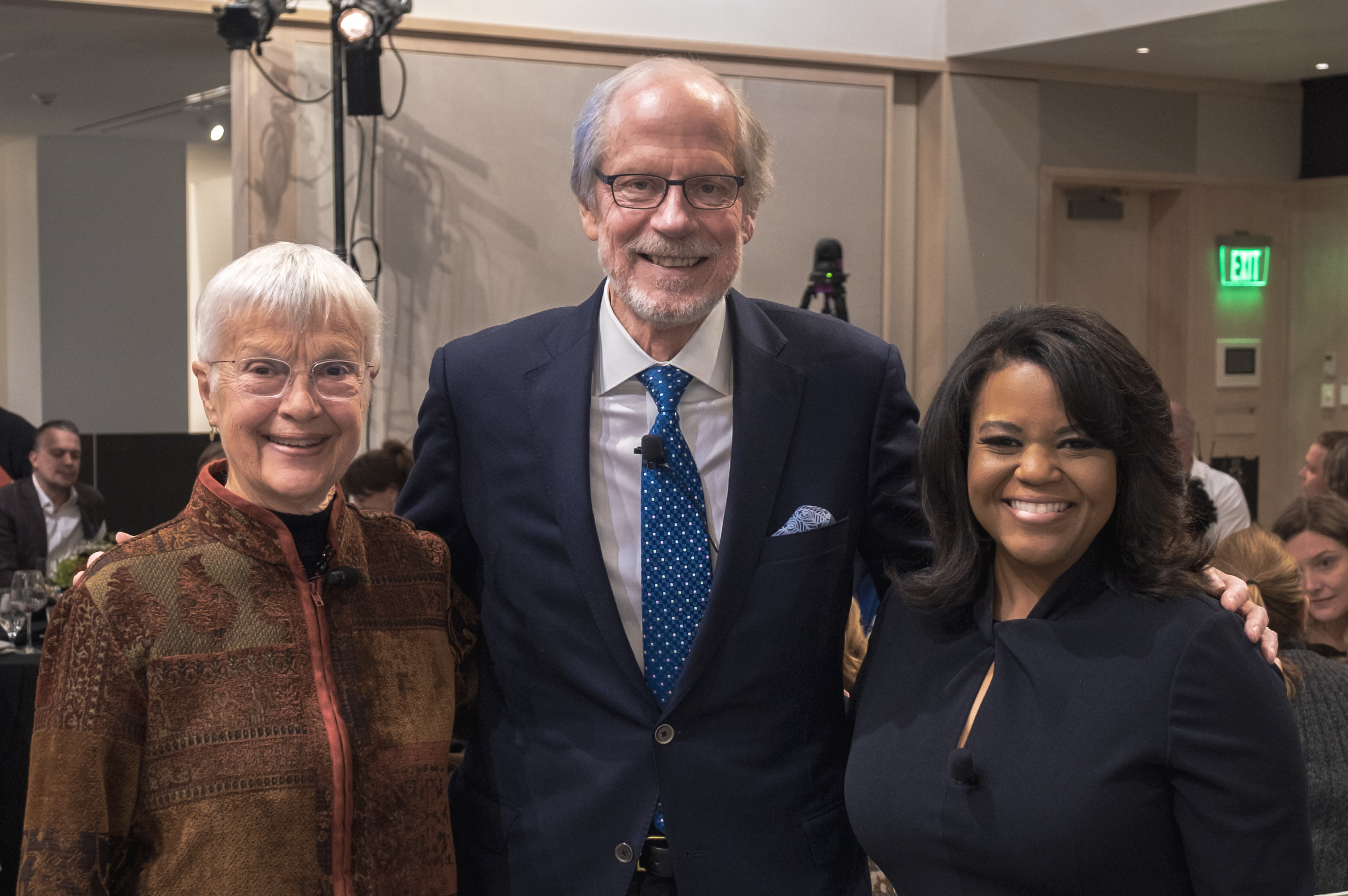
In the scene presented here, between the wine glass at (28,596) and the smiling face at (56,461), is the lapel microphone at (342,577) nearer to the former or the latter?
the wine glass at (28,596)

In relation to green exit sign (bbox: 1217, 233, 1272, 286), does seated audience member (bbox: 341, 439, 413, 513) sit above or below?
below

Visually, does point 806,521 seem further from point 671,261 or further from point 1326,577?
point 1326,577

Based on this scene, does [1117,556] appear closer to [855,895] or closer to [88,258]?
[855,895]

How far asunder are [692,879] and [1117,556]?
0.69 m

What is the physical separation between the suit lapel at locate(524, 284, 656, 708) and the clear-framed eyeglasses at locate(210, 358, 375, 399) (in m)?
0.33

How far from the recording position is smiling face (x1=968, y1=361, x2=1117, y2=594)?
5.36ft

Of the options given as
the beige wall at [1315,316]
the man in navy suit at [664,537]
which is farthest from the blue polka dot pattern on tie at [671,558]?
the beige wall at [1315,316]

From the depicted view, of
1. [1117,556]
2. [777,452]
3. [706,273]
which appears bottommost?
[1117,556]

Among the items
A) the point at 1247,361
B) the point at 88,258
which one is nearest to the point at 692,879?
the point at 1247,361

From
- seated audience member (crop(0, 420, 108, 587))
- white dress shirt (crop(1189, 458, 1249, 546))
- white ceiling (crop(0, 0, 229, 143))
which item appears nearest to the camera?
white dress shirt (crop(1189, 458, 1249, 546))

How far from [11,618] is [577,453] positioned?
3163 mm

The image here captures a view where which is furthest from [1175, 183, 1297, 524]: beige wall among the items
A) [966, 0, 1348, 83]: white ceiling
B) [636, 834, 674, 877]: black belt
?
[636, 834, 674, 877]: black belt

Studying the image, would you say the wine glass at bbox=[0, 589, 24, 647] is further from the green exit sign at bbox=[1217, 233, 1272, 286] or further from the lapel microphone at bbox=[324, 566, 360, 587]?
the green exit sign at bbox=[1217, 233, 1272, 286]

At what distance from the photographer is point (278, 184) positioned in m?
5.82
